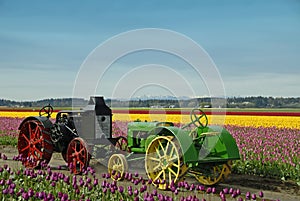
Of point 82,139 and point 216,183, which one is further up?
point 82,139

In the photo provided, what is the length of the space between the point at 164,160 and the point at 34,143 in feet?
14.5

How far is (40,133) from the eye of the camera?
10.8 m

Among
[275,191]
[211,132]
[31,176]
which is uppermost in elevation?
[211,132]

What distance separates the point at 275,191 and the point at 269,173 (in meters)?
1.66

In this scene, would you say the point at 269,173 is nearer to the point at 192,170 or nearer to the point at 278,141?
the point at 192,170

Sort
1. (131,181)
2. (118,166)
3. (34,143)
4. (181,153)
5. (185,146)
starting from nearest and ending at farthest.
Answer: (131,181)
(185,146)
(181,153)
(118,166)
(34,143)

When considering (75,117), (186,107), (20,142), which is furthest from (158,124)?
(20,142)

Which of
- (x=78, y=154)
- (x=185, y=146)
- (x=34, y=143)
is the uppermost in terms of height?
(x=185, y=146)

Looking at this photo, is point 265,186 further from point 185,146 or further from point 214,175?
point 185,146

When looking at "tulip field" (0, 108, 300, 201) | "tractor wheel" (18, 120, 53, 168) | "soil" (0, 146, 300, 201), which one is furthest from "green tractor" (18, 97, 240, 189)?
"soil" (0, 146, 300, 201)

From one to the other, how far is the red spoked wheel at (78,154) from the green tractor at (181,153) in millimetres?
620

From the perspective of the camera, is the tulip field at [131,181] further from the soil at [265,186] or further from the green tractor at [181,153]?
the green tractor at [181,153]

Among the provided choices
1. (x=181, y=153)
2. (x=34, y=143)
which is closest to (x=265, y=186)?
(x=181, y=153)

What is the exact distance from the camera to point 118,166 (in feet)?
29.5
